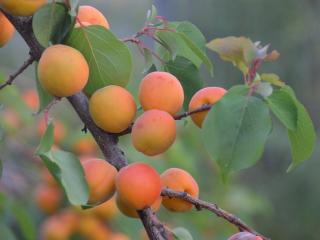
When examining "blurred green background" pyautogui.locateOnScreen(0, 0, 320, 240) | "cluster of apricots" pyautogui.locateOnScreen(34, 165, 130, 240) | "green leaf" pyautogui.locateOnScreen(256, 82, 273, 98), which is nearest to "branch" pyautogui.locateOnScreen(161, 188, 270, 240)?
"green leaf" pyautogui.locateOnScreen(256, 82, 273, 98)

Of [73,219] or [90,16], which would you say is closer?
[90,16]

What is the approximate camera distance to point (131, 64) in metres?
0.66

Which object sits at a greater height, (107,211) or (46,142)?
(46,142)

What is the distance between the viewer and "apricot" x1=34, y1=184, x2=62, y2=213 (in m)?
1.61

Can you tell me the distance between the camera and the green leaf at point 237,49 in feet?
1.98

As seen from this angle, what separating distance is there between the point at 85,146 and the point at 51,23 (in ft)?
3.59

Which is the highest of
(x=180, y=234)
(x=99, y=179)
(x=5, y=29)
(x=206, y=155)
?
(x=5, y=29)

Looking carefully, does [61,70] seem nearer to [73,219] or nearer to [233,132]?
[233,132]

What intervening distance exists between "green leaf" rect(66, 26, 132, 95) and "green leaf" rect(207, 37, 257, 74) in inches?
3.5

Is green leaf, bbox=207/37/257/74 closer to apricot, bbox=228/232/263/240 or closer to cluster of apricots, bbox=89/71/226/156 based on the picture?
cluster of apricots, bbox=89/71/226/156

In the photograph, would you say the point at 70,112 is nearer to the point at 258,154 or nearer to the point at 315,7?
the point at 258,154

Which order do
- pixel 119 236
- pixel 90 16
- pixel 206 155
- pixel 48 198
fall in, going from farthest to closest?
pixel 206 155 → pixel 48 198 → pixel 119 236 → pixel 90 16

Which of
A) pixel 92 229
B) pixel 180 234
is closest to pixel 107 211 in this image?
pixel 92 229

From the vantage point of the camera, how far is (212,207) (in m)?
0.61
